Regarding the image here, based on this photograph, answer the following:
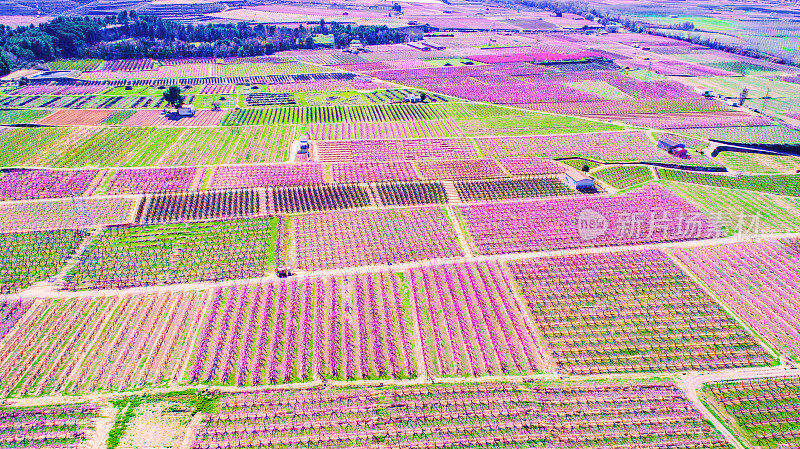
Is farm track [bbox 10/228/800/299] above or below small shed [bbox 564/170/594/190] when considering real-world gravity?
below

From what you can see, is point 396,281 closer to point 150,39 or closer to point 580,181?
point 580,181

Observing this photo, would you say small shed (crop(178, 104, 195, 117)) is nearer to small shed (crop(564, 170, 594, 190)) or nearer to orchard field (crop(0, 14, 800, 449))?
orchard field (crop(0, 14, 800, 449))

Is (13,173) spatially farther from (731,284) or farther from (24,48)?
(24,48)

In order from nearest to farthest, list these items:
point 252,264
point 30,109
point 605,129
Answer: point 252,264 → point 605,129 → point 30,109

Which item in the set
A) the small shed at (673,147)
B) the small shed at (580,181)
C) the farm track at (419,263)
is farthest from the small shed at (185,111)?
the small shed at (673,147)

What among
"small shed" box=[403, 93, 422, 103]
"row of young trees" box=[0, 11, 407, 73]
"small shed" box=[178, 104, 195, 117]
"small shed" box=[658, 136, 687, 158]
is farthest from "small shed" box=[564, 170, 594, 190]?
"row of young trees" box=[0, 11, 407, 73]

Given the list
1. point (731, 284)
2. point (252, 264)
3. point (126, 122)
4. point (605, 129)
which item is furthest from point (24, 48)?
point (731, 284)
